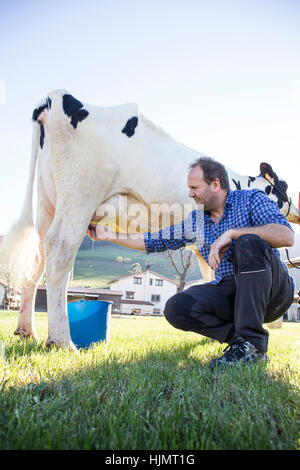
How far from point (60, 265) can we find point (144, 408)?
202 centimetres

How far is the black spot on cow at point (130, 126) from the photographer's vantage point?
3812 mm

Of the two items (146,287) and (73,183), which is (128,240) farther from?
(146,287)

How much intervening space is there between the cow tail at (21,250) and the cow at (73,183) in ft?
0.03

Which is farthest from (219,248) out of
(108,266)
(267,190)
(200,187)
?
(108,266)

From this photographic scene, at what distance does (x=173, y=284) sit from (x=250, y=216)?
5212 cm

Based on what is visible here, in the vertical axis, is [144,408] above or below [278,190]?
below

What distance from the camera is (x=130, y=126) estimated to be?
386 cm

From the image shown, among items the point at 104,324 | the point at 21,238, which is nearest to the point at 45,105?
the point at 21,238

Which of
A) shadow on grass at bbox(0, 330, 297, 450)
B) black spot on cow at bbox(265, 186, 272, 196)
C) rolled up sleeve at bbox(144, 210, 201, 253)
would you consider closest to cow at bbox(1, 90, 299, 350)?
rolled up sleeve at bbox(144, 210, 201, 253)

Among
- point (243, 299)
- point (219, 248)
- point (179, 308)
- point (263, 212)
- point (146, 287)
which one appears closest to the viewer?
point (243, 299)

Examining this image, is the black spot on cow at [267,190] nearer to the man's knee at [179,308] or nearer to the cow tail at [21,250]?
the man's knee at [179,308]

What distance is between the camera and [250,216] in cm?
259

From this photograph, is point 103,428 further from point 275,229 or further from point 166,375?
point 275,229

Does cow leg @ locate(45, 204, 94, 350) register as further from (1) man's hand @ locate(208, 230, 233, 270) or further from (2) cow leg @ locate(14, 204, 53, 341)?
(1) man's hand @ locate(208, 230, 233, 270)
